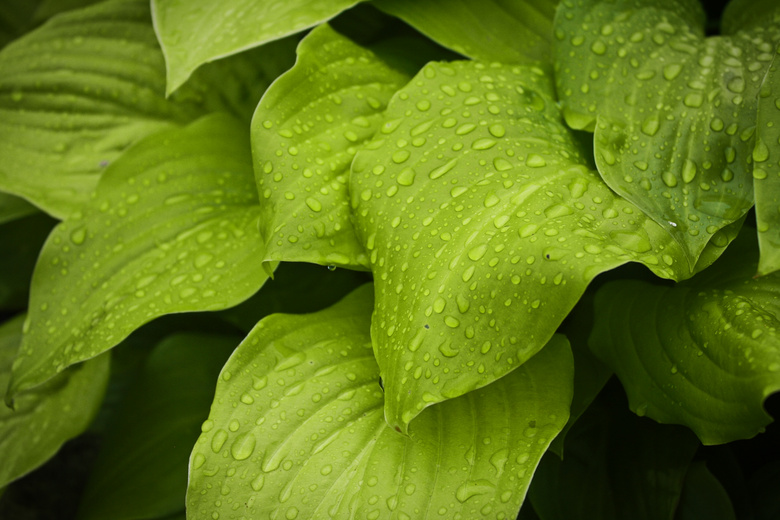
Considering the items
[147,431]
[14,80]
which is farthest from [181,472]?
[14,80]

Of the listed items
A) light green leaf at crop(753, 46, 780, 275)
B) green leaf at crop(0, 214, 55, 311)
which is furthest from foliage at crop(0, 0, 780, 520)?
green leaf at crop(0, 214, 55, 311)

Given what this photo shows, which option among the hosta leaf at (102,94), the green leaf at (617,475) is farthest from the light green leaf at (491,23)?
the green leaf at (617,475)

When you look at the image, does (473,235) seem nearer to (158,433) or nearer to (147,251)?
(147,251)

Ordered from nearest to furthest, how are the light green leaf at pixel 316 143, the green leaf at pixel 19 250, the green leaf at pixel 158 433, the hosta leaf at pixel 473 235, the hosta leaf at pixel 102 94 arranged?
the hosta leaf at pixel 473 235, the light green leaf at pixel 316 143, the green leaf at pixel 158 433, the hosta leaf at pixel 102 94, the green leaf at pixel 19 250

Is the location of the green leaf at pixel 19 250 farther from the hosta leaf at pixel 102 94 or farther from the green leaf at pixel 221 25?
the green leaf at pixel 221 25

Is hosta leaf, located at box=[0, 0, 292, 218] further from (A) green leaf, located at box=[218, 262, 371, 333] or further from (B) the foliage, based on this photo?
(A) green leaf, located at box=[218, 262, 371, 333]
